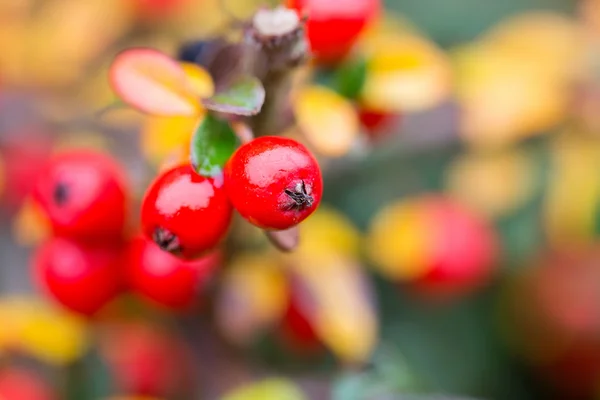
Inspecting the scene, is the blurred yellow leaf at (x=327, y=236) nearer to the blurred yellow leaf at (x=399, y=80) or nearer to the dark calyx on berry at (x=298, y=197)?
the blurred yellow leaf at (x=399, y=80)

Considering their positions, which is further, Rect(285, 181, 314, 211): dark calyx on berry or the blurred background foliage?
the blurred background foliage

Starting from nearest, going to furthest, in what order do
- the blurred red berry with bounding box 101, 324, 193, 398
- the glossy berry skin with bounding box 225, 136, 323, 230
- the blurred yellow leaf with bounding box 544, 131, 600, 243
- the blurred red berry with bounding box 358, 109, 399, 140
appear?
the glossy berry skin with bounding box 225, 136, 323, 230 → the blurred red berry with bounding box 358, 109, 399, 140 → the blurred red berry with bounding box 101, 324, 193, 398 → the blurred yellow leaf with bounding box 544, 131, 600, 243

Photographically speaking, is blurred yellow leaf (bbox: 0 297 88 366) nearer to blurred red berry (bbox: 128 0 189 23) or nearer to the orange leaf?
the orange leaf

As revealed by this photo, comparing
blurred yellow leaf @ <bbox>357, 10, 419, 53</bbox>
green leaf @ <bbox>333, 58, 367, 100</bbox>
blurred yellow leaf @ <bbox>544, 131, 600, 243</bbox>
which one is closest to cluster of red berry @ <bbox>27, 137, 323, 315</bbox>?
green leaf @ <bbox>333, 58, 367, 100</bbox>

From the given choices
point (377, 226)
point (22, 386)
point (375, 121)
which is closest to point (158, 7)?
point (377, 226)

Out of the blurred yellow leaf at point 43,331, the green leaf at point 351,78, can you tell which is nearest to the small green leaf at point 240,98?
the green leaf at point 351,78

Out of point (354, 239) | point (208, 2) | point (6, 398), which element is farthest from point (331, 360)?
point (208, 2)
